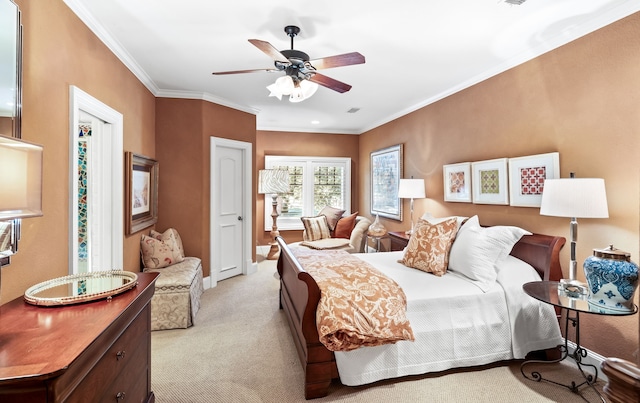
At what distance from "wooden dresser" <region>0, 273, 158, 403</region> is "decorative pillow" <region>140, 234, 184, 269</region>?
1991 millimetres

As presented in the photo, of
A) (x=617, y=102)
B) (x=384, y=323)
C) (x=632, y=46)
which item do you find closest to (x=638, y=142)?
(x=617, y=102)

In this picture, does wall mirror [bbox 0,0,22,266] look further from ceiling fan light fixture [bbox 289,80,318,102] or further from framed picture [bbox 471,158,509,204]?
framed picture [bbox 471,158,509,204]

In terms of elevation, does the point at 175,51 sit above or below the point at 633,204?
above

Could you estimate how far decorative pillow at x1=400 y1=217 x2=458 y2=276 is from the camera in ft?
8.72

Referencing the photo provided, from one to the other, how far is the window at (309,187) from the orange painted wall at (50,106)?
13.2 ft

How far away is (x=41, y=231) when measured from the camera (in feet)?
5.86

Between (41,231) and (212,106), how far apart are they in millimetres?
2962

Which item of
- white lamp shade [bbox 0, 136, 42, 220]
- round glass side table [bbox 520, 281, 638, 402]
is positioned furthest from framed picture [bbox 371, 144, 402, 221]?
white lamp shade [bbox 0, 136, 42, 220]

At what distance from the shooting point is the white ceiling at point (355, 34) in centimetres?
221

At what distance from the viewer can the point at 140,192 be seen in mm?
3482

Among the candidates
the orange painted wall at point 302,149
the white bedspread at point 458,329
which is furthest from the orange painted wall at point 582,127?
the orange painted wall at point 302,149

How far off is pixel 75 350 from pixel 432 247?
96.4 inches

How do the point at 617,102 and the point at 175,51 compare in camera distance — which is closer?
the point at 617,102

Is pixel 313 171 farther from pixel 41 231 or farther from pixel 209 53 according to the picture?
pixel 41 231
